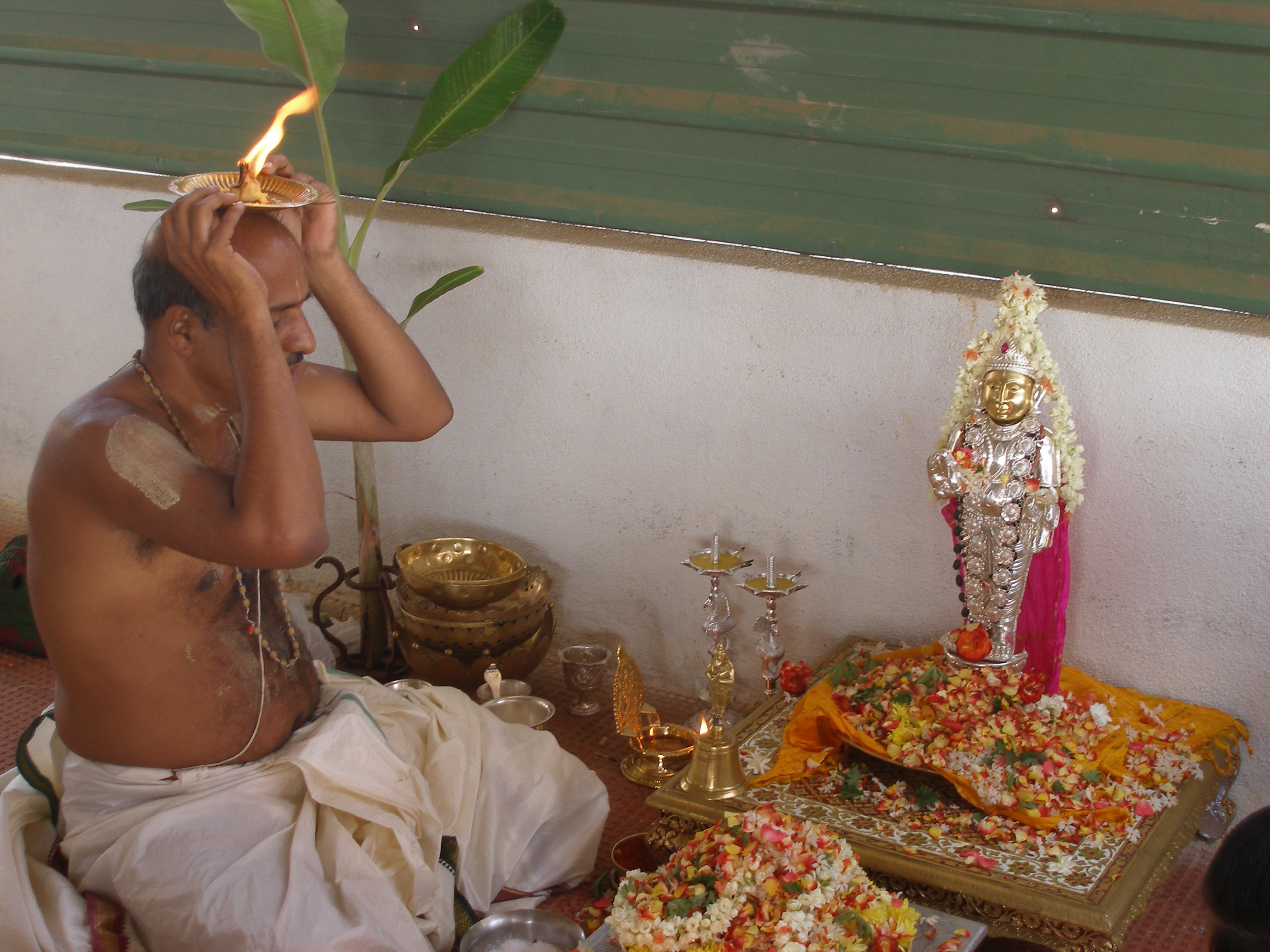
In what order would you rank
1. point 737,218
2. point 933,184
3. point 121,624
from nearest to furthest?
point 121,624, point 933,184, point 737,218

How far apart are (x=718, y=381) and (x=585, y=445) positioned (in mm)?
624

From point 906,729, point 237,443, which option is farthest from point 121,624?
point 906,729

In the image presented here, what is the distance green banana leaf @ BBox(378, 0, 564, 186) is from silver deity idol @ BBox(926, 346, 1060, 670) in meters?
1.84

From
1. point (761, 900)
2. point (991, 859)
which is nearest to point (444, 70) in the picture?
point (761, 900)

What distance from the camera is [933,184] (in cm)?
363

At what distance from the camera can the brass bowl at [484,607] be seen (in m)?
4.17

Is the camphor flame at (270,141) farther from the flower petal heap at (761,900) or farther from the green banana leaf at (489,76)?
the flower petal heap at (761,900)

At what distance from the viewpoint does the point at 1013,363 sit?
127 inches

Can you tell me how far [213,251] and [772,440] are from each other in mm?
2283

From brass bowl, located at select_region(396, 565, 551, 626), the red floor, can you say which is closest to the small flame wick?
brass bowl, located at select_region(396, 565, 551, 626)

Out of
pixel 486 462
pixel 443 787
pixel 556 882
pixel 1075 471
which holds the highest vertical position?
pixel 1075 471

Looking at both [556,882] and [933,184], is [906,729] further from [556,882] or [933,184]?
[933,184]

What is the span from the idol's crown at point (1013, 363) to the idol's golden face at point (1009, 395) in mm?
12

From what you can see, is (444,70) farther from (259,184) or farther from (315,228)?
(259,184)
